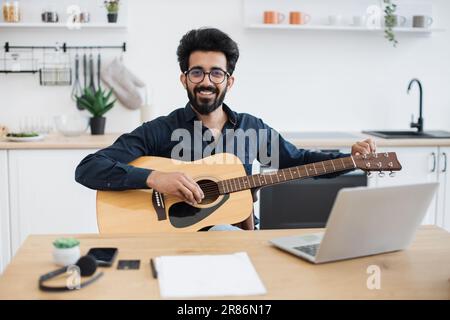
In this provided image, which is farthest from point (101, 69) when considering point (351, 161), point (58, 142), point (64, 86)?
point (351, 161)

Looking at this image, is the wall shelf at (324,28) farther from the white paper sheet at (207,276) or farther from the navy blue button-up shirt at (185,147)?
the white paper sheet at (207,276)

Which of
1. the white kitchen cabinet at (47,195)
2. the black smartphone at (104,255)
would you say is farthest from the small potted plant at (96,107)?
the black smartphone at (104,255)

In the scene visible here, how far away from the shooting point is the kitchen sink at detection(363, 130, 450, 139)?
3.79 metres

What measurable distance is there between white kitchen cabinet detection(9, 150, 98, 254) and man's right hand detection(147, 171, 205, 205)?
155 cm

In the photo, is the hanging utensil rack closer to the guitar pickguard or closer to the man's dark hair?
the man's dark hair

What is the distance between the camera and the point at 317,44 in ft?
13.7

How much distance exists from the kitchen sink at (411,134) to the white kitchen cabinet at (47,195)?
72.9 inches

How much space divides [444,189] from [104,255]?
279 cm

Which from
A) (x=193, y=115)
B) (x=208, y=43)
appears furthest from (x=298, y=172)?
(x=208, y=43)

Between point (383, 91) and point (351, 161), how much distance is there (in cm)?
227

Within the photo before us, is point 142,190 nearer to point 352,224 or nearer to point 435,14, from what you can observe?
point 352,224

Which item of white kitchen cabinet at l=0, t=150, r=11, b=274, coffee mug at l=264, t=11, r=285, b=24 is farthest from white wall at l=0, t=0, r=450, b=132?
white kitchen cabinet at l=0, t=150, r=11, b=274

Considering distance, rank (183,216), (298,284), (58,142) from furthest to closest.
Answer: (58,142) < (183,216) < (298,284)

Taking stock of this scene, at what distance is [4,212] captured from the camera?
3.52 metres
